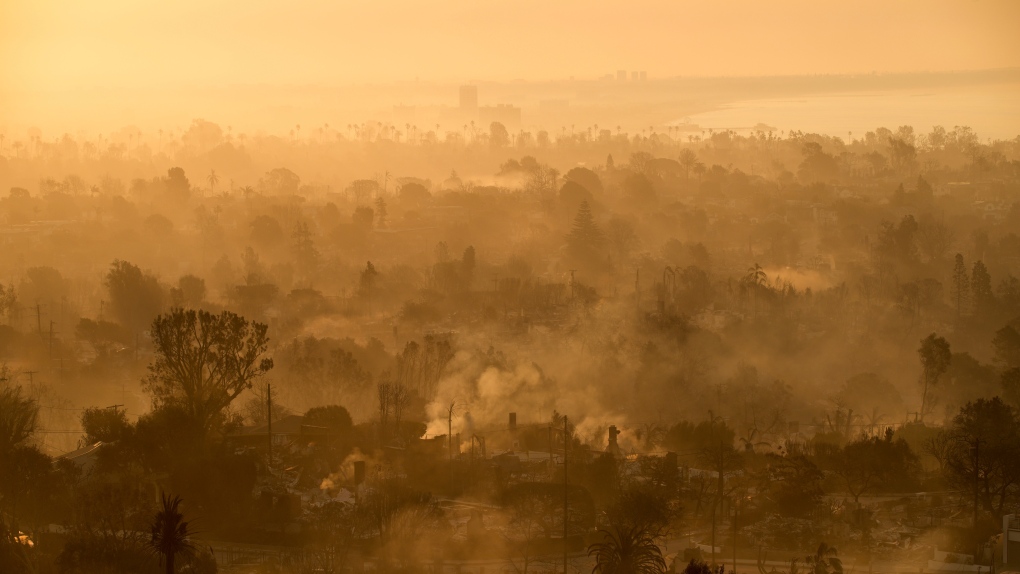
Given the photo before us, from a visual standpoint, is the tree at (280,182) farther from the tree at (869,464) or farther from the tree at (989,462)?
the tree at (989,462)

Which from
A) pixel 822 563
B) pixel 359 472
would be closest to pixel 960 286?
Answer: pixel 822 563

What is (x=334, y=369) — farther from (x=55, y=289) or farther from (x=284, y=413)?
(x=55, y=289)

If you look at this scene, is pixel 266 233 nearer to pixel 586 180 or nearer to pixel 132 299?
pixel 132 299

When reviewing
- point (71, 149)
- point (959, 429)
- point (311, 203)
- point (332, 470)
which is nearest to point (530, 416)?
point (332, 470)

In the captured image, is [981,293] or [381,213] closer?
[981,293]

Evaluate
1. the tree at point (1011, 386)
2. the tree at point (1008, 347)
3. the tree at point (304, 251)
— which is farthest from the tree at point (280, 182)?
the tree at point (1011, 386)

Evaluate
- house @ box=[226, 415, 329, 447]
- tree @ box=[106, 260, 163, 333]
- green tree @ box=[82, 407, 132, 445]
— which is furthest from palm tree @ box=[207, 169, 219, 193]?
green tree @ box=[82, 407, 132, 445]
